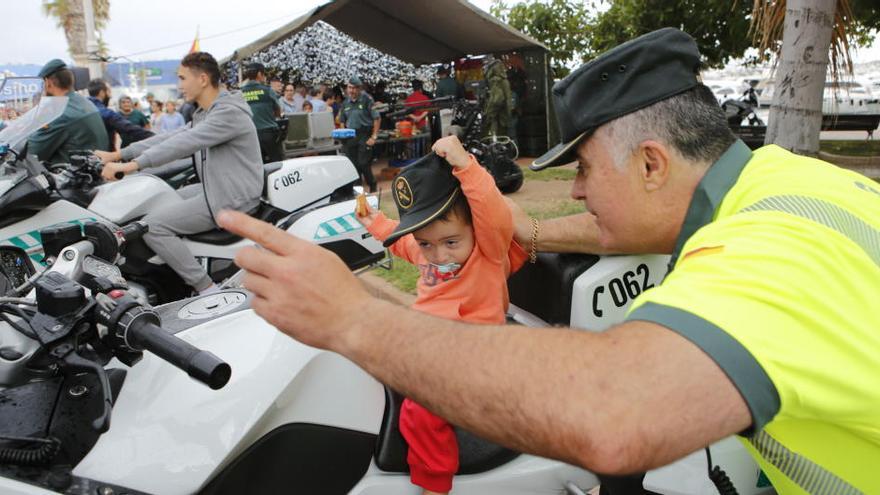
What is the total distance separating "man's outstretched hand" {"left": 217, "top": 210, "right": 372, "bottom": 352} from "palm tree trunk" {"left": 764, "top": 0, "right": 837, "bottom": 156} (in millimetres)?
3950

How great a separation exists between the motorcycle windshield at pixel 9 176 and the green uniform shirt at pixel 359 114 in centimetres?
741

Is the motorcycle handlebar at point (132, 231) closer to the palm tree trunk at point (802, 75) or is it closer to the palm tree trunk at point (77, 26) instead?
the palm tree trunk at point (802, 75)

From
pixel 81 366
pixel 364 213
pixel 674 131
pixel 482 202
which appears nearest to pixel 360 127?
pixel 364 213

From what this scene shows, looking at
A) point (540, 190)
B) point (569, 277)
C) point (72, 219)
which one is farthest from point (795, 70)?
point (540, 190)

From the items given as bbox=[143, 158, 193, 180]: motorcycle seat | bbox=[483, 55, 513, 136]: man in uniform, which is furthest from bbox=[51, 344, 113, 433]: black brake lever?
bbox=[483, 55, 513, 136]: man in uniform

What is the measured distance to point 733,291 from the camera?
0.82 metres

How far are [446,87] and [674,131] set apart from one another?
1283cm

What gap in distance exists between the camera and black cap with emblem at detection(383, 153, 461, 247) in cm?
232

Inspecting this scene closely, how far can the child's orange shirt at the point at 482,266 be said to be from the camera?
7.58 ft

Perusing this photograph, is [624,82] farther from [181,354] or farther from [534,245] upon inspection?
[534,245]

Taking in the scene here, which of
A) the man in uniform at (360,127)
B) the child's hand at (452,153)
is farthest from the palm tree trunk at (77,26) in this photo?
the child's hand at (452,153)

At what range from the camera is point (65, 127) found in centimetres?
496

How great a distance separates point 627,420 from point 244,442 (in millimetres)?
1011

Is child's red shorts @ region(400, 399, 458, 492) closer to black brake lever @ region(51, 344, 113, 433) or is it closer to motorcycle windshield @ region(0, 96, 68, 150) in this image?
black brake lever @ region(51, 344, 113, 433)
